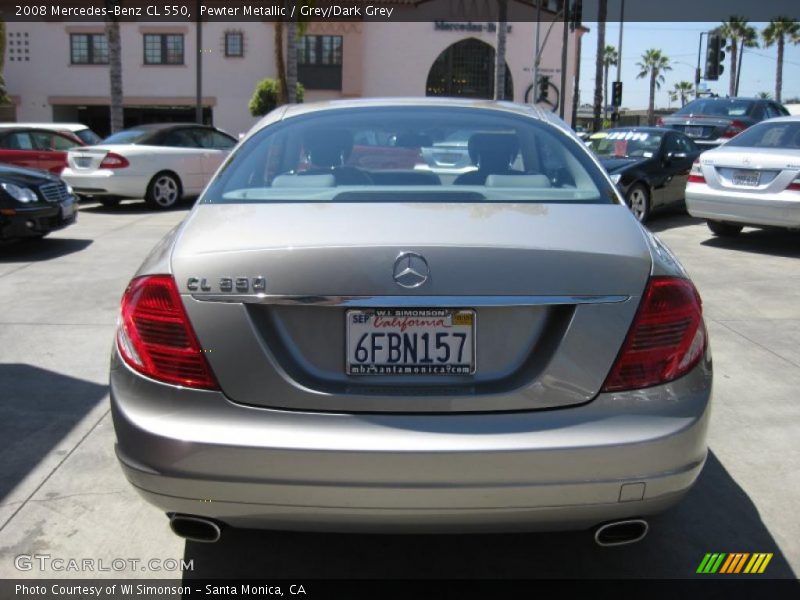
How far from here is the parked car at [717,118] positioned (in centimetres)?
1670

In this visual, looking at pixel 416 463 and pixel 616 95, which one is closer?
pixel 416 463

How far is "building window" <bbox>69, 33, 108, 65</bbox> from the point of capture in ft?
135

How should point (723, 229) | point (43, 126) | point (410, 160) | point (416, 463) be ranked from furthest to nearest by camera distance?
point (43, 126), point (723, 229), point (410, 160), point (416, 463)

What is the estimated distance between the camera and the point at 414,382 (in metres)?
2.43

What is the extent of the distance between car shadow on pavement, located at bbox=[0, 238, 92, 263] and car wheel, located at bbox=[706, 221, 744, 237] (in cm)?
758

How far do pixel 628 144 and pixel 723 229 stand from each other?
244 centimetres

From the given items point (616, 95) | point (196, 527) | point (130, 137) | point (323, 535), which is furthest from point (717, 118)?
point (616, 95)

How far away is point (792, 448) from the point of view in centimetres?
408

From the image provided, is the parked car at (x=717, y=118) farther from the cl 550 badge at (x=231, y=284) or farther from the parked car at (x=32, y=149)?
the cl 550 badge at (x=231, y=284)

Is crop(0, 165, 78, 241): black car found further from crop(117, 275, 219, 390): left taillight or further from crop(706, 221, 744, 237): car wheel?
crop(706, 221, 744, 237): car wheel

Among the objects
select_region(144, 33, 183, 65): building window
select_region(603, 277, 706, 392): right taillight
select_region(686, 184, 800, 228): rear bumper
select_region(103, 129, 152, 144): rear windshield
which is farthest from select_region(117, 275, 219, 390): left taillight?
select_region(144, 33, 183, 65): building window

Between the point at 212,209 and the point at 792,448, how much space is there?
2.89 m

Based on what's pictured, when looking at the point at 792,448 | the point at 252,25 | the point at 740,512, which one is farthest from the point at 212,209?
the point at 252,25

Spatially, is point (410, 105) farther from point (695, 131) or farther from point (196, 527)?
point (695, 131)
